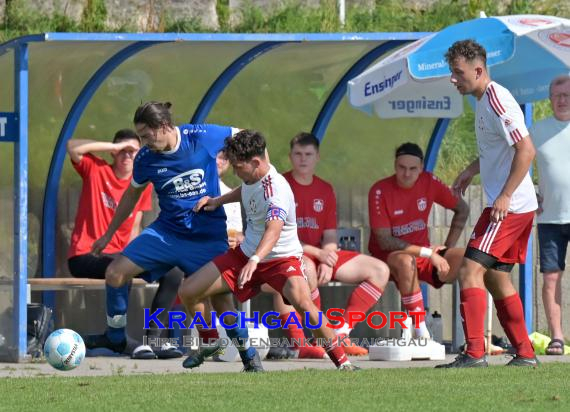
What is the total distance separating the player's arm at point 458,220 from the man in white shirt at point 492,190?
9.73ft

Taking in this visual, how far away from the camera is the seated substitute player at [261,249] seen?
371 inches

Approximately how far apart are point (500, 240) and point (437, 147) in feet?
15.0

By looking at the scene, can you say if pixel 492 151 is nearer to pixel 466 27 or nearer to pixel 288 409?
pixel 466 27

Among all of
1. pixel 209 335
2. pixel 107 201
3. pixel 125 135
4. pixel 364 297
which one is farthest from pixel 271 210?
pixel 107 201

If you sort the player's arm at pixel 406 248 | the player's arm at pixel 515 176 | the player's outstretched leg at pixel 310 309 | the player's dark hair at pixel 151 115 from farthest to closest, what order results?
Answer: the player's arm at pixel 406 248
the player's dark hair at pixel 151 115
the player's outstretched leg at pixel 310 309
the player's arm at pixel 515 176

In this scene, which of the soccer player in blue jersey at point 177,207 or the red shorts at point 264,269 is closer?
the red shorts at point 264,269

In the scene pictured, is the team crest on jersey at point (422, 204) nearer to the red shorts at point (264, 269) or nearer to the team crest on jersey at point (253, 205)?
the red shorts at point (264, 269)

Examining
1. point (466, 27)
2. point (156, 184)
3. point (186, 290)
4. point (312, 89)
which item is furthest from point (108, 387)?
point (312, 89)

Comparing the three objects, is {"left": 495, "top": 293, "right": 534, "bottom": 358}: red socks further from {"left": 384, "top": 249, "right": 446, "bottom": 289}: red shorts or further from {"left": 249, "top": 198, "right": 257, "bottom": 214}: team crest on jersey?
{"left": 384, "top": 249, "right": 446, "bottom": 289}: red shorts

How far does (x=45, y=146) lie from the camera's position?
1273 centimetres

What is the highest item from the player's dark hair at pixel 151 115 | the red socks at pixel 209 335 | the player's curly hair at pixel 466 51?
the player's curly hair at pixel 466 51

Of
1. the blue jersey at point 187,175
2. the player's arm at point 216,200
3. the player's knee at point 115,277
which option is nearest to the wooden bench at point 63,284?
the player's knee at point 115,277

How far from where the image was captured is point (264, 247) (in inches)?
367

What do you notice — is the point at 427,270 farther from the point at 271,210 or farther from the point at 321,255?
the point at 271,210
